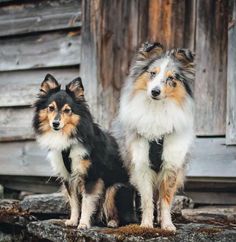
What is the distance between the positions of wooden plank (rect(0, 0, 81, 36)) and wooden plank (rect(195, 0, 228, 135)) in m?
1.66

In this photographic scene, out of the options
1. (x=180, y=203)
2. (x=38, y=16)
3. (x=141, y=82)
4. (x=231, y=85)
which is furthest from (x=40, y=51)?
(x=141, y=82)

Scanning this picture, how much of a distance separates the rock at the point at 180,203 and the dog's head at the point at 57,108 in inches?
70.0

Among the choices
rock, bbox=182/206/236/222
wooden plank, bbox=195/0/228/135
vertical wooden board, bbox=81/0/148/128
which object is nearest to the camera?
rock, bbox=182/206/236/222

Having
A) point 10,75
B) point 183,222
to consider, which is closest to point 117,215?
point 183,222

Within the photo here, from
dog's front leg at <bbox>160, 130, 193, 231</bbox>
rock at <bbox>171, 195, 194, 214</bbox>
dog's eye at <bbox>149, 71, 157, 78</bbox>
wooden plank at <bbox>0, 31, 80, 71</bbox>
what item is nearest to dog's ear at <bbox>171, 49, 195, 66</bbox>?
dog's eye at <bbox>149, 71, 157, 78</bbox>

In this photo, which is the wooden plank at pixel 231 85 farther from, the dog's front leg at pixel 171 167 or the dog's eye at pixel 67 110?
the dog's eye at pixel 67 110

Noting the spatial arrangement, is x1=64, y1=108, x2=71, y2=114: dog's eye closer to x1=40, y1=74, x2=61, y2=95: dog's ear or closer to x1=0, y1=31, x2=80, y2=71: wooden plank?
x1=40, y1=74, x2=61, y2=95: dog's ear

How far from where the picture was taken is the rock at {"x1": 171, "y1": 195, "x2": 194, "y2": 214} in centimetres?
704

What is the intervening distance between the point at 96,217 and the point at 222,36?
9.59 ft

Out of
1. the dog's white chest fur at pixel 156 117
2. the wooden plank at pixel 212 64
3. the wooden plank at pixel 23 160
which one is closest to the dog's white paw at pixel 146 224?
the dog's white chest fur at pixel 156 117

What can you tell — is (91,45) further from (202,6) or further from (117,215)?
(117,215)

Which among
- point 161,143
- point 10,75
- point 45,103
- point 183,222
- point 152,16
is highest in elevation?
point 152,16

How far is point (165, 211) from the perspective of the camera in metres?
5.84

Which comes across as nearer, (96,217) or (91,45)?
(96,217)
